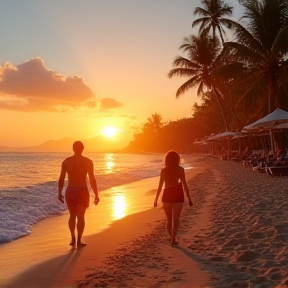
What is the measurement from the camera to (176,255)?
4969mm

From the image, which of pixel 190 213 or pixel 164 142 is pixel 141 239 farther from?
pixel 164 142

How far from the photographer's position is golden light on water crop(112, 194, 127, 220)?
9492 millimetres

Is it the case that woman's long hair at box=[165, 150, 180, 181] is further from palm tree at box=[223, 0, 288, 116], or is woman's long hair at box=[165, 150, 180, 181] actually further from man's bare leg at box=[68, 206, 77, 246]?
palm tree at box=[223, 0, 288, 116]

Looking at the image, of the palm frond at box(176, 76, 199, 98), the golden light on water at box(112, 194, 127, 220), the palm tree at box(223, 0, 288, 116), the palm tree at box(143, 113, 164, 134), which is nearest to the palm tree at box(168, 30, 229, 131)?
the palm frond at box(176, 76, 199, 98)

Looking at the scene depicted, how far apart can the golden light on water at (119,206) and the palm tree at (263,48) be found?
481 inches


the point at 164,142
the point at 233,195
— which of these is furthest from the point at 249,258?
the point at 164,142

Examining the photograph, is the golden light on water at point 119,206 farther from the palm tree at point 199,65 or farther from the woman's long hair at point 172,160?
the palm tree at point 199,65

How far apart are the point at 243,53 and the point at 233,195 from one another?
13808mm

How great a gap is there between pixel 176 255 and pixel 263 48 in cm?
1988

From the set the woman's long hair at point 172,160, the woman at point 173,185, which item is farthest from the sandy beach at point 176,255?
the woman's long hair at point 172,160

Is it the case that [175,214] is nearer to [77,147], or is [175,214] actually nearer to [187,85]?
[77,147]

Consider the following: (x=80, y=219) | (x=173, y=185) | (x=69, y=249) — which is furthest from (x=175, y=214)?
(x=69, y=249)

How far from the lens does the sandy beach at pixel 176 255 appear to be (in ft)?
13.2

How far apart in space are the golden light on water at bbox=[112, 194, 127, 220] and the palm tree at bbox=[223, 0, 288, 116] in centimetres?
1223
